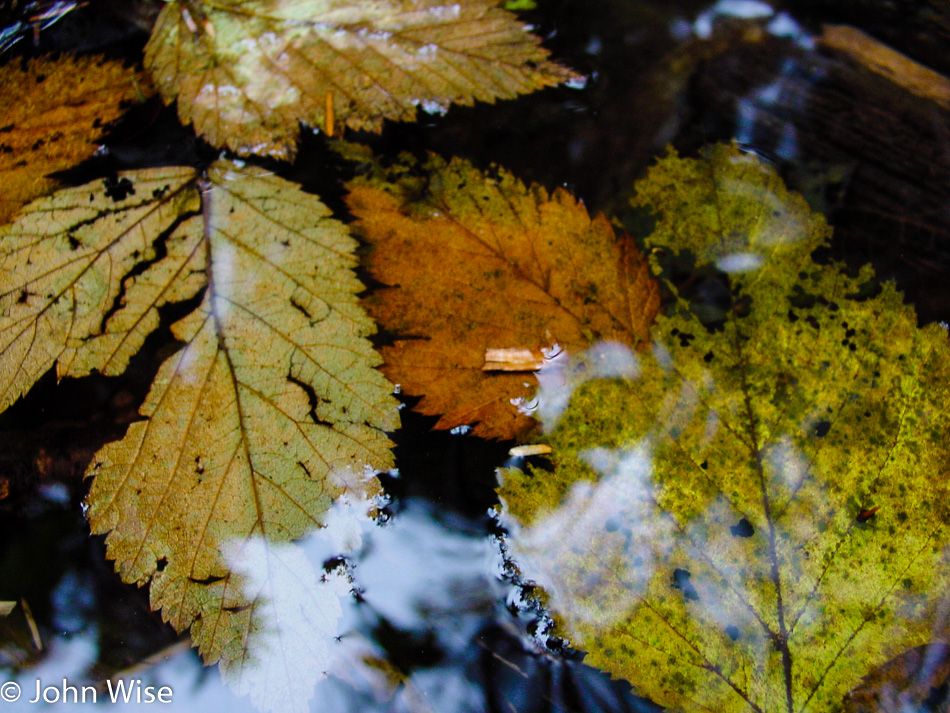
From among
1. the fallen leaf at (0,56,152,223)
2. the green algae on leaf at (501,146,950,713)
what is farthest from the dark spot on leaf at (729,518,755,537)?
the fallen leaf at (0,56,152,223)

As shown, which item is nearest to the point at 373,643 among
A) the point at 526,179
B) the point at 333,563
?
the point at 333,563

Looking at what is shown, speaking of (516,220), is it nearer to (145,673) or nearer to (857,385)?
(857,385)

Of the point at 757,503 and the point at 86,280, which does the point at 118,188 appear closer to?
the point at 86,280

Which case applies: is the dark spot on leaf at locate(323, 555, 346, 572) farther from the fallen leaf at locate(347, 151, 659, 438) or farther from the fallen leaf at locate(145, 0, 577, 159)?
the fallen leaf at locate(145, 0, 577, 159)

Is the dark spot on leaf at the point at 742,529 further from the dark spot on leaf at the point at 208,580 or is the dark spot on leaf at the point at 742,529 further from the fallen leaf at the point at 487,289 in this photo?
the dark spot on leaf at the point at 208,580

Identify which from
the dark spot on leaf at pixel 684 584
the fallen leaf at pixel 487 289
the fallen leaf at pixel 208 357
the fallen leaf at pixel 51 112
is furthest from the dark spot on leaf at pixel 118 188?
the dark spot on leaf at pixel 684 584
